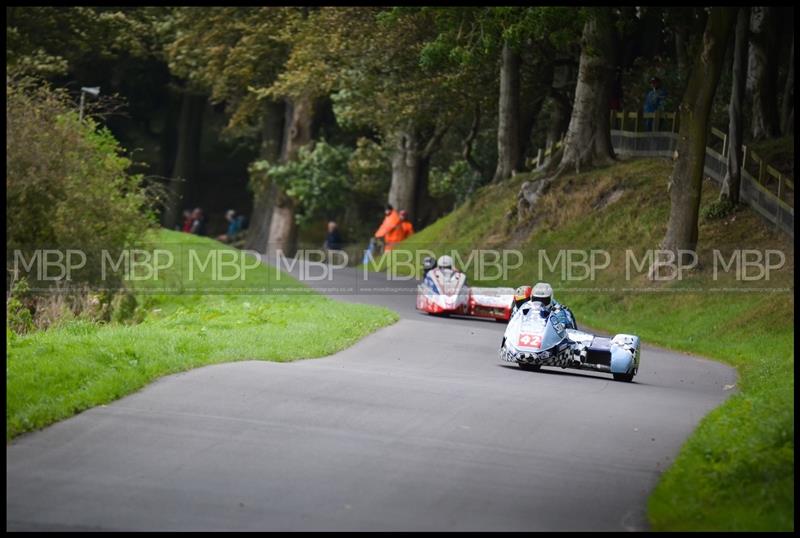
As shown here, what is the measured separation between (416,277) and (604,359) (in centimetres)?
2345

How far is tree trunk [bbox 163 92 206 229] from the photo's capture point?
230ft

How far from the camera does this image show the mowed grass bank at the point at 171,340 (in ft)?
50.9

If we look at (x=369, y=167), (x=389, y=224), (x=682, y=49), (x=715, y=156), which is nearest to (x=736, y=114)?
(x=715, y=156)

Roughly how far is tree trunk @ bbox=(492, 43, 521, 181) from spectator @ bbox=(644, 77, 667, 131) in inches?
166

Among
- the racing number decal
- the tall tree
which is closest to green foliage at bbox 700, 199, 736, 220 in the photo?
the racing number decal

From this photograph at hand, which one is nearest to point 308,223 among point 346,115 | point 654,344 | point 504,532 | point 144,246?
point 346,115

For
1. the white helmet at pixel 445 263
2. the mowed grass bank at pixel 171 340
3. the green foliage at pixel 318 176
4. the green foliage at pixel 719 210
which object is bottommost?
the mowed grass bank at pixel 171 340

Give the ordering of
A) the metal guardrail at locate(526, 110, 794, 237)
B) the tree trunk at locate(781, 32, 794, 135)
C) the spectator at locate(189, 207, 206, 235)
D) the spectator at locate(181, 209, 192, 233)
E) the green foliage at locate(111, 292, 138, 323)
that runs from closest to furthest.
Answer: the green foliage at locate(111, 292, 138, 323) → the metal guardrail at locate(526, 110, 794, 237) → the tree trunk at locate(781, 32, 794, 135) → the spectator at locate(189, 207, 206, 235) → the spectator at locate(181, 209, 192, 233)

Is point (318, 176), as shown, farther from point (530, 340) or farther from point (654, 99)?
point (530, 340)

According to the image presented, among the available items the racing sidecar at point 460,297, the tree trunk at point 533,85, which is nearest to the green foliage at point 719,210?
the racing sidecar at point 460,297

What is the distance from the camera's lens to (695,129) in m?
31.2

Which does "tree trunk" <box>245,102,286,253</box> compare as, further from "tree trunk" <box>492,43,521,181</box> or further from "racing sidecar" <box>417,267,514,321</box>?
"racing sidecar" <box>417,267,514,321</box>

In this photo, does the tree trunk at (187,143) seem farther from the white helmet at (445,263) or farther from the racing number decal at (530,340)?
the racing number decal at (530,340)

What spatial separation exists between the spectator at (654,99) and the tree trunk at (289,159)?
19.9m
